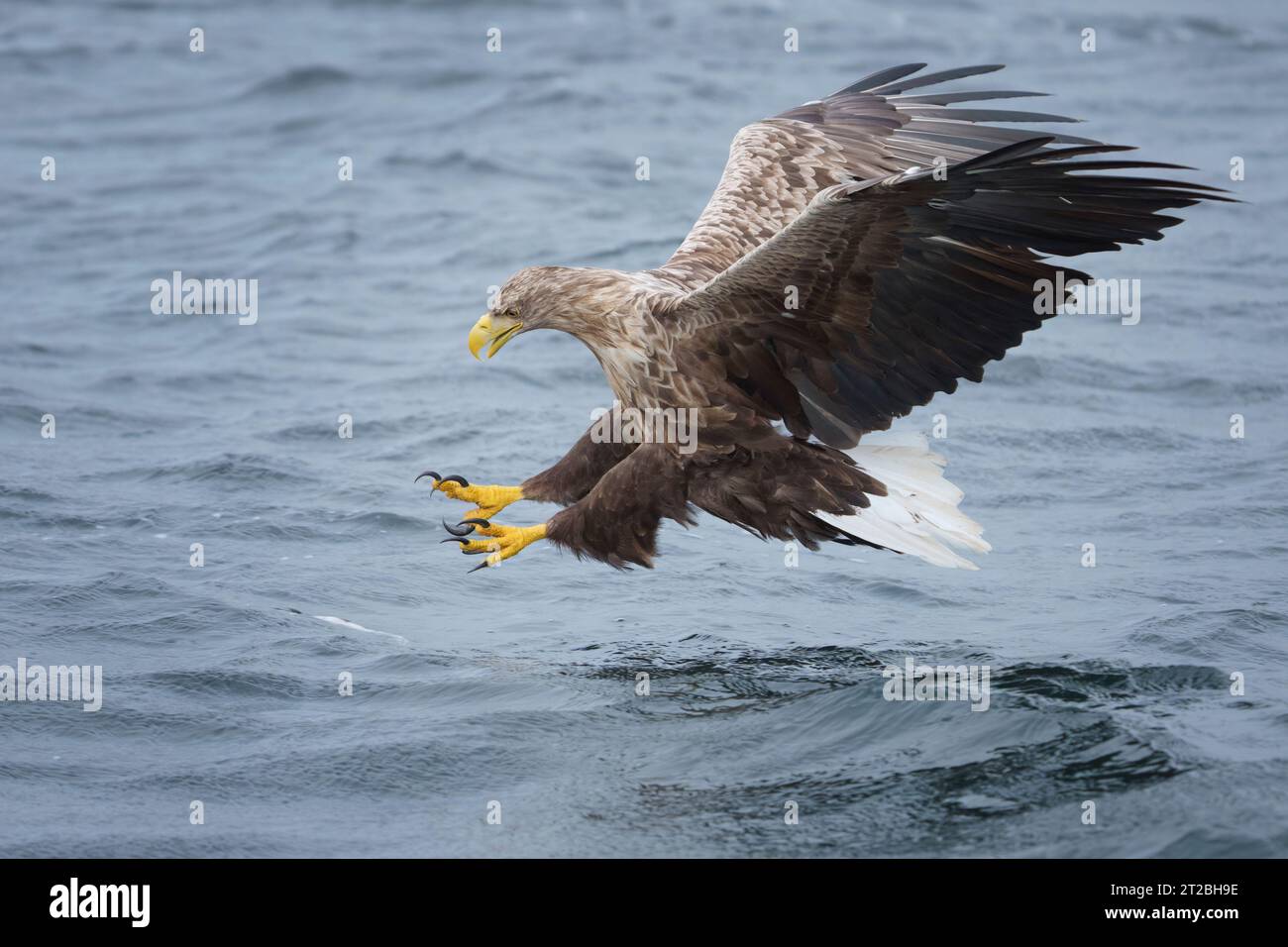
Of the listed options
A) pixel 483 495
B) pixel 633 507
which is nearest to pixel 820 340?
pixel 633 507

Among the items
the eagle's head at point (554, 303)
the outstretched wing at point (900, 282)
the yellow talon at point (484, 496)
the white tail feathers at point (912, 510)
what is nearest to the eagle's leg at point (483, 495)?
the yellow talon at point (484, 496)

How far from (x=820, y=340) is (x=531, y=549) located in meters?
2.21

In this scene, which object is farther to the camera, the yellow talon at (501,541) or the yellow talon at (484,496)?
the yellow talon at (484,496)

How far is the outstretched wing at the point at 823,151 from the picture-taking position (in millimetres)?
7074

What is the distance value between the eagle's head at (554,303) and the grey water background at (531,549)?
1175 millimetres

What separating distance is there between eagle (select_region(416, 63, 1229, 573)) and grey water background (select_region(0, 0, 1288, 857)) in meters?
0.50

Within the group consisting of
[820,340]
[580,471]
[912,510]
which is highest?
[820,340]

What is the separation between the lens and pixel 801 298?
5.70 metres

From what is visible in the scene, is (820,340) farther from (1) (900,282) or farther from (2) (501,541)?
(2) (501,541)

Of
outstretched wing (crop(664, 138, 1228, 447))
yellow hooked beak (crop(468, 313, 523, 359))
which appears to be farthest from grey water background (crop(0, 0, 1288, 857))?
yellow hooked beak (crop(468, 313, 523, 359))

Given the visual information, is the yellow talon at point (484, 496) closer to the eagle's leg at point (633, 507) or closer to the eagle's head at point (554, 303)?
the eagle's leg at point (633, 507)

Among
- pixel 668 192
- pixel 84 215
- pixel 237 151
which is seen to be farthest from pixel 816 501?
pixel 237 151

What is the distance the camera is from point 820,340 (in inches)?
233
